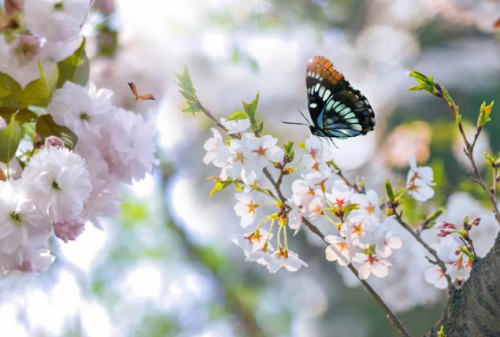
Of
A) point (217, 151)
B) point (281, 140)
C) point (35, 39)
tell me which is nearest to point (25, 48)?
point (35, 39)

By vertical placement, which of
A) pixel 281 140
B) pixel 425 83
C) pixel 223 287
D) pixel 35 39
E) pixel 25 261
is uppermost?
pixel 425 83

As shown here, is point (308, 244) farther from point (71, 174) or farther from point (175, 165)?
point (71, 174)

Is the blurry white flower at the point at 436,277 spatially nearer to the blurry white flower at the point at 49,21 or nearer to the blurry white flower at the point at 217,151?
the blurry white flower at the point at 217,151

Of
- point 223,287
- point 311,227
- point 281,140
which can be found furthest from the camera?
point 223,287

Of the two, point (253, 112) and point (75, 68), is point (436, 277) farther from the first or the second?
point (75, 68)

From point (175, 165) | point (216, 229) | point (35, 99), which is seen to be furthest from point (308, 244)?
Answer: point (35, 99)

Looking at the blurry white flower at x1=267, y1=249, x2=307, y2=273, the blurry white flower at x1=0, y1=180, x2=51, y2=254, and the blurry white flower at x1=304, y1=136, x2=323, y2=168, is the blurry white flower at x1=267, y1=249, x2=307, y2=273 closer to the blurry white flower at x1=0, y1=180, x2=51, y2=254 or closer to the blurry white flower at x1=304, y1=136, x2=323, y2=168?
the blurry white flower at x1=304, y1=136, x2=323, y2=168
